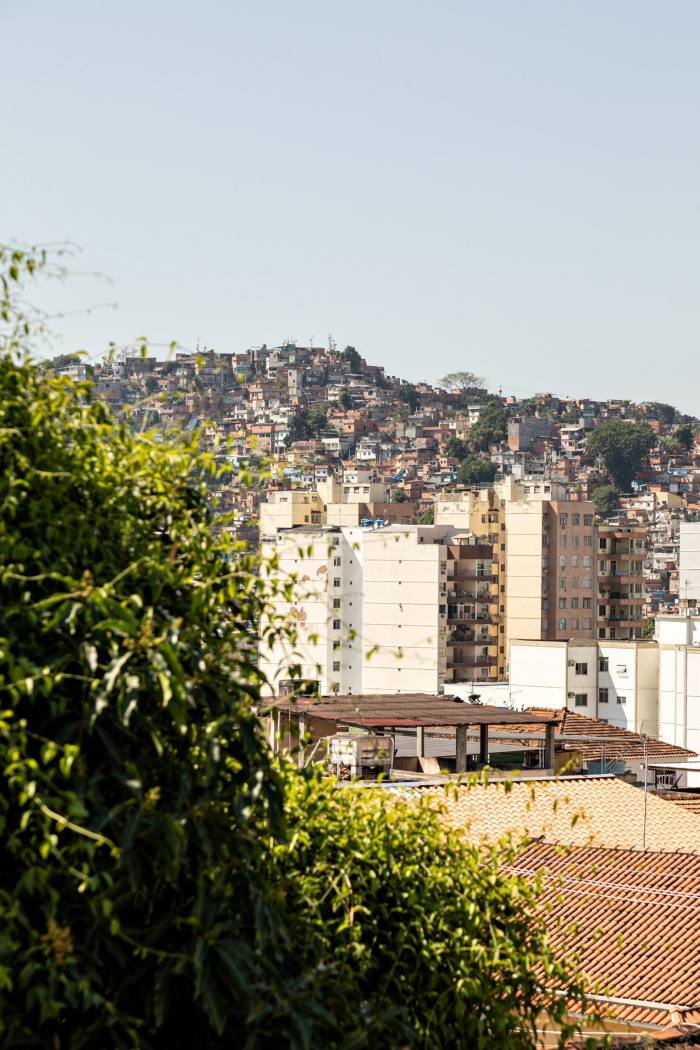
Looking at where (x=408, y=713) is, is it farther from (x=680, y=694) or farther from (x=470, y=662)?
(x=470, y=662)

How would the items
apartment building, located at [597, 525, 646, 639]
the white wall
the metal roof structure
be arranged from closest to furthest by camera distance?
the metal roof structure, the white wall, apartment building, located at [597, 525, 646, 639]

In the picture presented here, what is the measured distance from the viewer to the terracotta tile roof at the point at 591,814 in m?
16.5

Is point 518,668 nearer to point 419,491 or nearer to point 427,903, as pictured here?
point 427,903

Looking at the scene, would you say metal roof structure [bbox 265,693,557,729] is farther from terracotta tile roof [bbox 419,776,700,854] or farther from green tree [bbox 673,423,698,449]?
green tree [bbox 673,423,698,449]

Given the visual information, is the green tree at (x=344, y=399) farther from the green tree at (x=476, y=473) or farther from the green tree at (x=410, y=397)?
the green tree at (x=476, y=473)

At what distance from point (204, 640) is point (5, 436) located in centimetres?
73

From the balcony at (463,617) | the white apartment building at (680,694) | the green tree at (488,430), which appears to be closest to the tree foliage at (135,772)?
the white apartment building at (680,694)

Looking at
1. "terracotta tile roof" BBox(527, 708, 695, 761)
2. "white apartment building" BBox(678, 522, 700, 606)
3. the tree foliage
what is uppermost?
"white apartment building" BBox(678, 522, 700, 606)

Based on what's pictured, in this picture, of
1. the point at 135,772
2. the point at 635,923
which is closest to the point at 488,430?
the point at 635,923

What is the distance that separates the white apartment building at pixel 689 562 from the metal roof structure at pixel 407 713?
99.2 feet

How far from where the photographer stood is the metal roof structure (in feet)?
66.4

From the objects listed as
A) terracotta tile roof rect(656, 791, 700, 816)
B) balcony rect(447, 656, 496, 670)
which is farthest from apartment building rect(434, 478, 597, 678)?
terracotta tile roof rect(656, 791, 700, 816)

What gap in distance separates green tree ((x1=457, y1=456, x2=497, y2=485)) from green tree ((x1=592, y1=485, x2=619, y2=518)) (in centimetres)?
1123

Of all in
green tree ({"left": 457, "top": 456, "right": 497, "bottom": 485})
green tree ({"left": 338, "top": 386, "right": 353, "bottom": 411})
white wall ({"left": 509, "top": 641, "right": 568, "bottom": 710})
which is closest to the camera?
white wall ({"left": 509, "top": 641, "right": 568, "bottom": 710})
